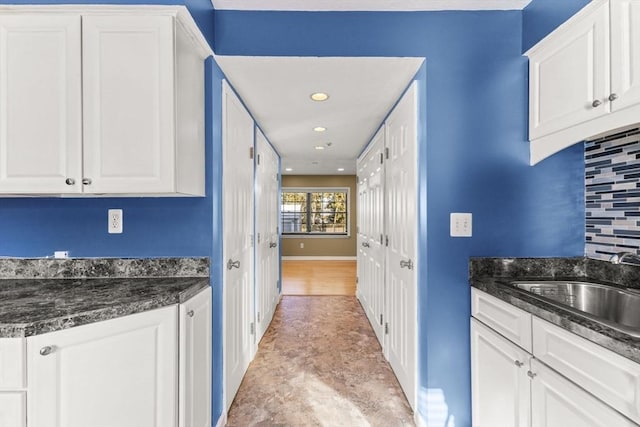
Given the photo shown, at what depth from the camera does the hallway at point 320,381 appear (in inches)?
73.2

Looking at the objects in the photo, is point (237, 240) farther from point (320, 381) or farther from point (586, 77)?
point (586, 77)

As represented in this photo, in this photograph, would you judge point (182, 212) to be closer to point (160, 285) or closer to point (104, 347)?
point (160, 285)

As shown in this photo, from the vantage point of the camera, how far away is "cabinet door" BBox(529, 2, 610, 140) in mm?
1243

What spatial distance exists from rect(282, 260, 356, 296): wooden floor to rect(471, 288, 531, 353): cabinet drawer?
316 centimetres

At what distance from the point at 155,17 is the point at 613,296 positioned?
2.49 m

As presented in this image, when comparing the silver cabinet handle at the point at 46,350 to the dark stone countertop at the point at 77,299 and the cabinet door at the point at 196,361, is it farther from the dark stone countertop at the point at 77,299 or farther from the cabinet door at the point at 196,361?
the cabinet door at the point at 196,361

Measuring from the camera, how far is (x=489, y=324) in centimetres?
152

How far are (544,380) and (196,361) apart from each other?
1505mm

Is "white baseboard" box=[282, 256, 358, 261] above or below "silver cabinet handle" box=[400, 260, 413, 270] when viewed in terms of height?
below

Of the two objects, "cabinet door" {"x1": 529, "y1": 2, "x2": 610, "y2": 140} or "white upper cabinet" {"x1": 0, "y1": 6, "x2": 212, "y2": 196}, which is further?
"white upper cabinet" {"x1": 0, "y1": 6, "x2": 212, "y2": 196}

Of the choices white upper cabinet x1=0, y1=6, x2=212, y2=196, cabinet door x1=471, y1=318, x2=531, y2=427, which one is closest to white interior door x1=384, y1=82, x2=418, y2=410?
cabinet door x1=471, y1=318, x2=531, y2=427

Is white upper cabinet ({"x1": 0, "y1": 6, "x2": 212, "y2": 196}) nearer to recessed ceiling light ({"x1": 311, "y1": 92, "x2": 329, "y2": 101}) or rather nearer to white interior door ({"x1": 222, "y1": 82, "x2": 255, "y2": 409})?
white interior door ({"x1": 222, "y1": 82, "x2": 255, "y2": 409})

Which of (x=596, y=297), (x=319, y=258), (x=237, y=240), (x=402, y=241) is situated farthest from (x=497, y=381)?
(x=319, y=258)

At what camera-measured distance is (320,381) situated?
223cm
